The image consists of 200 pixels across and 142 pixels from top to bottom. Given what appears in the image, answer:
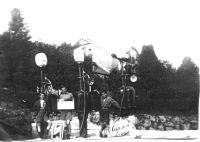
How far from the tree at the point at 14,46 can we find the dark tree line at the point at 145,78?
70 centimetres

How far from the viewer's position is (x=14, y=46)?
28.2 meters

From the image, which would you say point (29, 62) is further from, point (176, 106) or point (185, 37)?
point (185, 37)

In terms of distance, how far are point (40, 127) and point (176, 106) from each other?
15.6 feet

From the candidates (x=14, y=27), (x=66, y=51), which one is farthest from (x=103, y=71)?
(x=14, y=27)

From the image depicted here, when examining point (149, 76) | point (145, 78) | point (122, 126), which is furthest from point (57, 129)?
point (149, 76)

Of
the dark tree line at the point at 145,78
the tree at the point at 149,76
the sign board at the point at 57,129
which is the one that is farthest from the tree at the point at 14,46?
the sign board at the point at 57,129

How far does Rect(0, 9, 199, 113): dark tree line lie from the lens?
13898 mm

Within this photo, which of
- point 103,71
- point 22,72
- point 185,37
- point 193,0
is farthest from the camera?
point 22,72

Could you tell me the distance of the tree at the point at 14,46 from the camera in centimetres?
2497

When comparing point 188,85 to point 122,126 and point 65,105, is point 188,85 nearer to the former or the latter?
point 122,126

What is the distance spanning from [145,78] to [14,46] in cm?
1451

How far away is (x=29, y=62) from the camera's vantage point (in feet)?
76.1

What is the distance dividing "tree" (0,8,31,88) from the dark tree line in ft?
2.30

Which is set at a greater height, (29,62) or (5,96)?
(29,62)
